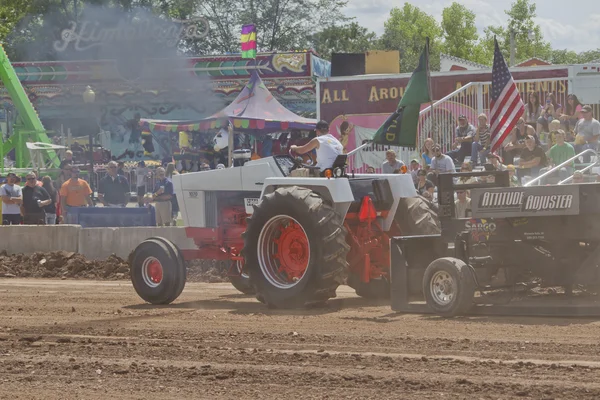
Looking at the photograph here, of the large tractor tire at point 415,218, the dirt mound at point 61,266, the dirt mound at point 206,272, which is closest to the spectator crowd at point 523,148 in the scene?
the large tractor tire at point 415,218

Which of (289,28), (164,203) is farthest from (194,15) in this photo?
(164,203)

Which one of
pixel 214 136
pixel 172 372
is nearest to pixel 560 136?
pixel 172 372

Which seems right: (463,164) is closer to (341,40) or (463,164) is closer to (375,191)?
(375,191)

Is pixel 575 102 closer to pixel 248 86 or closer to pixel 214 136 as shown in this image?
pixel 248 86

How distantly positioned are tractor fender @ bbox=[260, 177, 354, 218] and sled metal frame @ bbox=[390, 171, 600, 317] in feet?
2.30

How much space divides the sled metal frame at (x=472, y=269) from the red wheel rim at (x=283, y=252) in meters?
1.09

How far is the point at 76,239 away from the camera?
17.3 m

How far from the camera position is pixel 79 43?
128 ft

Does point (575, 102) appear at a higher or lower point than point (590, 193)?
higher

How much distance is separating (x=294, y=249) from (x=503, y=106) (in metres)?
7.01

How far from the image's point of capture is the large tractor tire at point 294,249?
1020 centimetres

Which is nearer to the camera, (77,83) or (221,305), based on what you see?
(221,305)

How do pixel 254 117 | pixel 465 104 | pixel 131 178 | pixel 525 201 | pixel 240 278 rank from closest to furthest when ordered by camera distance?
pixel 525 201 < pixel 240 278 < pixel 465 104 < pixel 254 117 < pixel 131 178

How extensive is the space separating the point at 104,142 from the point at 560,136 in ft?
92.0
